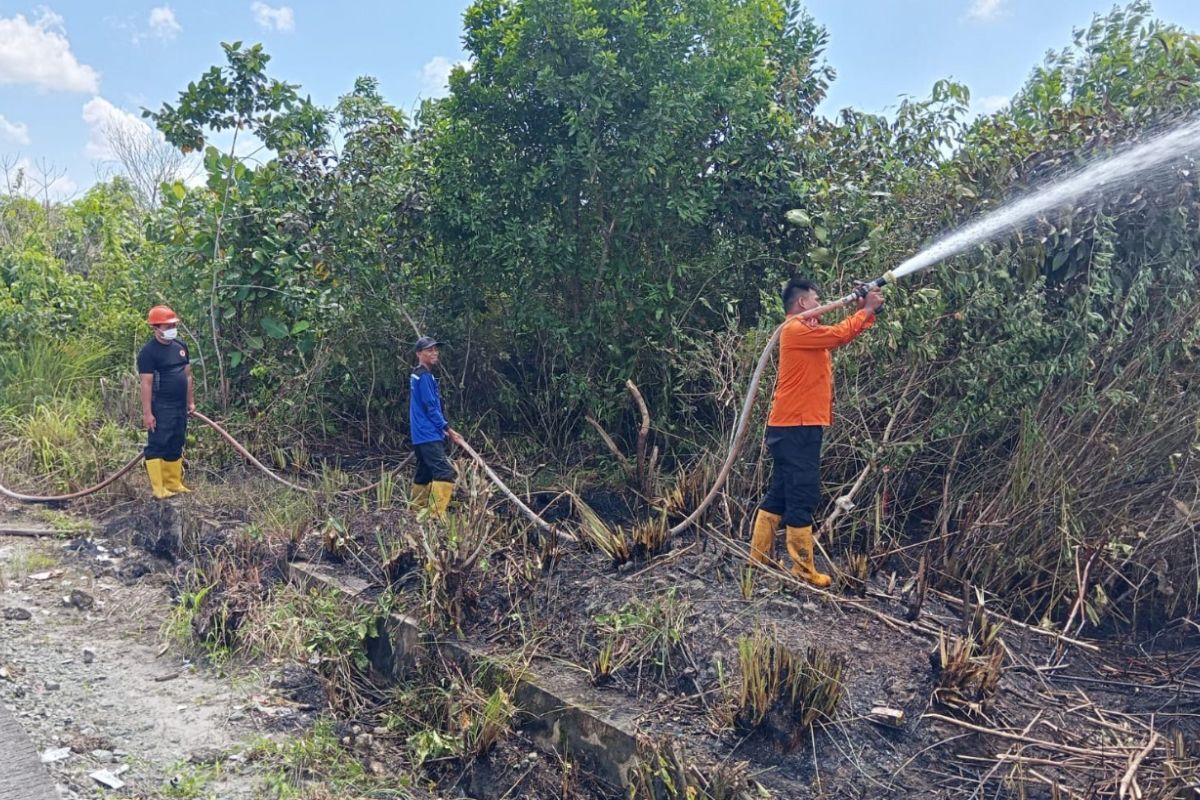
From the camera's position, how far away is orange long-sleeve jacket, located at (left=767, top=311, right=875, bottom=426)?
17.7ft

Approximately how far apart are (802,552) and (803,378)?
3.14ft

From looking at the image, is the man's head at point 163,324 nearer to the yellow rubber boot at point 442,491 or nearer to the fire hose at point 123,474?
the fire hose at point 123,474

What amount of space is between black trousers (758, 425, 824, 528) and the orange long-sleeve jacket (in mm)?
68

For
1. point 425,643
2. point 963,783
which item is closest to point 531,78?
point 425,643

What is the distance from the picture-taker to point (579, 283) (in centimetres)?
788

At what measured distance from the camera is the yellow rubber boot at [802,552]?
5.34m

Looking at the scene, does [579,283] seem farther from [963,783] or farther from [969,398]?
[963,783]

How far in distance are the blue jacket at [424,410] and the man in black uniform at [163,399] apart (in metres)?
2.39

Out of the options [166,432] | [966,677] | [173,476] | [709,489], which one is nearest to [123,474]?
[173,476]

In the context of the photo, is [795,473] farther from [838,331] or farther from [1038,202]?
[1038,202]

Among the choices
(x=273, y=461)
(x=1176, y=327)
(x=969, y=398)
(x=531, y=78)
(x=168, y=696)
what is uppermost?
(x=531, y=78)

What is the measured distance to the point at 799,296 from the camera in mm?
5637

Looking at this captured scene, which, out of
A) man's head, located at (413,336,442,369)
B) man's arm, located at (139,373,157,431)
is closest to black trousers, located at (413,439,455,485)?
man's head, located at (413,336,442,369)

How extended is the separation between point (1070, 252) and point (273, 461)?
21.8ft
